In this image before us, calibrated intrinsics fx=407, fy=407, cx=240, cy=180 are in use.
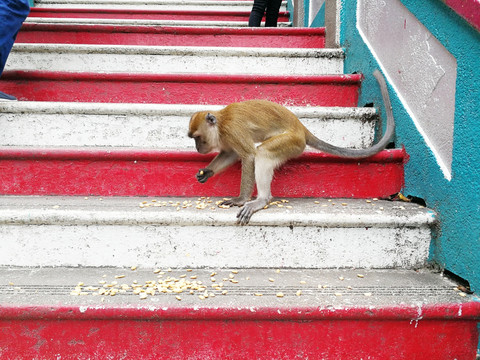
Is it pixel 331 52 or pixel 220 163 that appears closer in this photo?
pixel 220 163

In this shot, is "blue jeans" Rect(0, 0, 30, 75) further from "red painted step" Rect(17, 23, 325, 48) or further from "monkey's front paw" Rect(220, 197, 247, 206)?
"monkey's front paw" Rect(220, 197, 247, 206)

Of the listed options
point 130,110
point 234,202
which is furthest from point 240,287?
point 130,110

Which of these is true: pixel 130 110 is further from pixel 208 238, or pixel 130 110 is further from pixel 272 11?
pixel 272 11

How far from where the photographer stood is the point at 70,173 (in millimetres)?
1848

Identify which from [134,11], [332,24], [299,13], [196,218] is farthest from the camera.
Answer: [299,13]

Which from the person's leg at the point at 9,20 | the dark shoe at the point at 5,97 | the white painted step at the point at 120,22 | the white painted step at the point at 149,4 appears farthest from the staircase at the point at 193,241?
the white painted step at the point at 149,4

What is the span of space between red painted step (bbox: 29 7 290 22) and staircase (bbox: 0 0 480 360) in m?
1.78

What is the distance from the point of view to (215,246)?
5.18 feet

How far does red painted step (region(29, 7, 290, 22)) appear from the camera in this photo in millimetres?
3799

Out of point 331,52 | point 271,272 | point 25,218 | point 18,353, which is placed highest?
point 331,52

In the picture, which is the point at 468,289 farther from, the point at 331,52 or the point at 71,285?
the point at 331,52

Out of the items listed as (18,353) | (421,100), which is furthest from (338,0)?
(18,353)

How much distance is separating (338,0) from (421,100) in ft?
4.67

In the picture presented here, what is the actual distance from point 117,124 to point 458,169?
1.58 m
